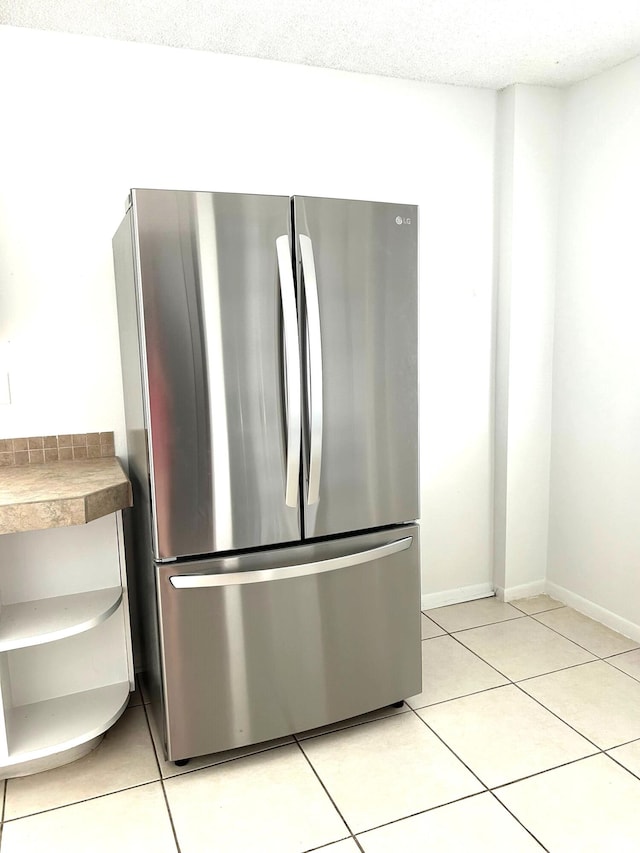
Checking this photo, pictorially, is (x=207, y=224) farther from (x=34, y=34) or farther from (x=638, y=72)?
(x=638, y=72)

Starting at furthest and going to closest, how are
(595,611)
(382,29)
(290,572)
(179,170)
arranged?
(595,611), (179,170), (382,29), (290,572)

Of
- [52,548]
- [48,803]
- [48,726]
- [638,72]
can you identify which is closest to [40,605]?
A: [52,548]

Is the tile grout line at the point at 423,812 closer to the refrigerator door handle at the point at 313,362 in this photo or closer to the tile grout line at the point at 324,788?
the tile grout line at the point at 324,788

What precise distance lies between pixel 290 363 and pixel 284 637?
2.87ft

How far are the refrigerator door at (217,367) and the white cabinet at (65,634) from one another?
1.77 feet

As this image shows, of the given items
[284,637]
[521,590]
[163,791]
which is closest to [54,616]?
[163,791]

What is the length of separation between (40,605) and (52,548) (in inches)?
8.0

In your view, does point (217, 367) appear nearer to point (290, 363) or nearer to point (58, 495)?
point (290, 363)

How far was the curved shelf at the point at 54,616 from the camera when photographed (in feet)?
6.84

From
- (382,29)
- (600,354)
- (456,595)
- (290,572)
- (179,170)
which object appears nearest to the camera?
(290,572)

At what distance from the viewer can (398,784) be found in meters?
2.05

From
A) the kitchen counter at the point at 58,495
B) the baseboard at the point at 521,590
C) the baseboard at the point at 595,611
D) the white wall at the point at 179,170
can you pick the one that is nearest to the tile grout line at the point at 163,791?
the kitchen counter at the point at 58,495

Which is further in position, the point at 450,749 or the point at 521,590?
the point at 521,590

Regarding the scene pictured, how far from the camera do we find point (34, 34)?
2.36 meters
